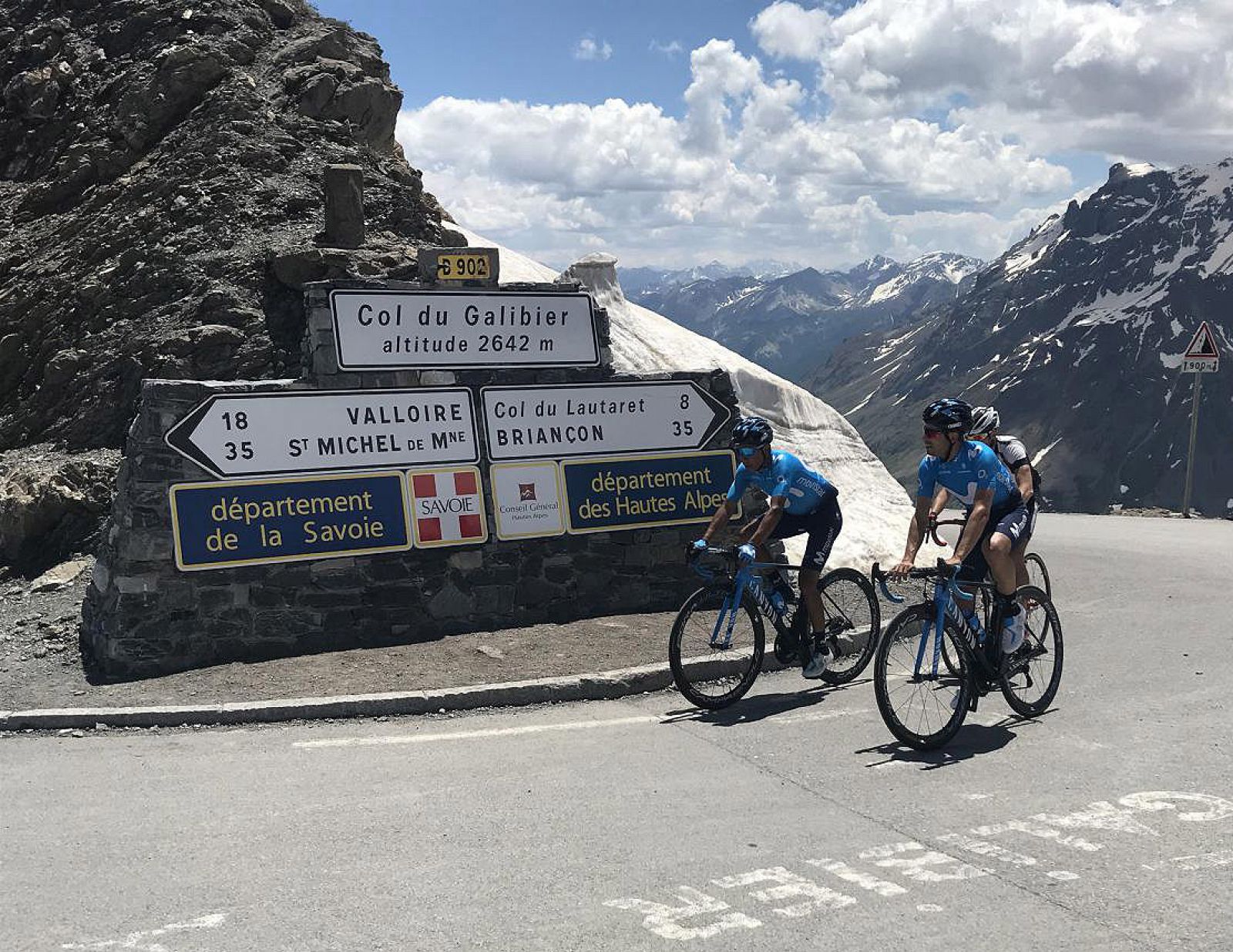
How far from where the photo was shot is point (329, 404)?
31.7 ft

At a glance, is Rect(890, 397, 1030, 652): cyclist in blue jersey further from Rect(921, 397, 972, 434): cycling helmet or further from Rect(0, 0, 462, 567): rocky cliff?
Rect(0, 0, 462, 567): rocky cliff

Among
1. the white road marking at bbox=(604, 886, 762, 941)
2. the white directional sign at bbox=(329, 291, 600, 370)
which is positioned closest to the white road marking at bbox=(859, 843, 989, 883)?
the white road marking at bbox=(604, 886, 762, 941)

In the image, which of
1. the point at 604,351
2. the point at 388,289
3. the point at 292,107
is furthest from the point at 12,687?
the point at 292,107

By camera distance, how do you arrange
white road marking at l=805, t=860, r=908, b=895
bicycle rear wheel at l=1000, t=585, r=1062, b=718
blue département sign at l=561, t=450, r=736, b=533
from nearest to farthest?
1. white road marking at l=805, t=860, r=908, b=895
2. bicycle rear wheel at l=1000, t=585, r=1062, b=718
3. blue département sign at l=561, t=450, r=736, b=533

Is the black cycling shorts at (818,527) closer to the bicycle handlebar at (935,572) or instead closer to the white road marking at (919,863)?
the bicycle handlebar at (935,572)

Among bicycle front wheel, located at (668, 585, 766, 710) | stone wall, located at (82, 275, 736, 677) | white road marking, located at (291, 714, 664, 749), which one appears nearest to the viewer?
white road marking, located at (291, 714, 664, 749)

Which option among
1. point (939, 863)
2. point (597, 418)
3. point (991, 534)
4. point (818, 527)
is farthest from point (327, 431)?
point (939, 863)

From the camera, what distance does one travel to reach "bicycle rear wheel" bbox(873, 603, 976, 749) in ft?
22.0

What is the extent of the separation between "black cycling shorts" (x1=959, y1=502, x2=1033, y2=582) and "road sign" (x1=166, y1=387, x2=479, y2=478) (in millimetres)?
4823

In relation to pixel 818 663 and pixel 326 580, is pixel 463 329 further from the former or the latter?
pixel 818 663

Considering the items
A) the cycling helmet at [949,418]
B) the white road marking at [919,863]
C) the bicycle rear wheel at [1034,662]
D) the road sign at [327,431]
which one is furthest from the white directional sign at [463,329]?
the white road marking at [919,863]

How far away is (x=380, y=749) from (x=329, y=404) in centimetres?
370

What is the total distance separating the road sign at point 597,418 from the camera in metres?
10.5

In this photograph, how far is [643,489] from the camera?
10992 mm
